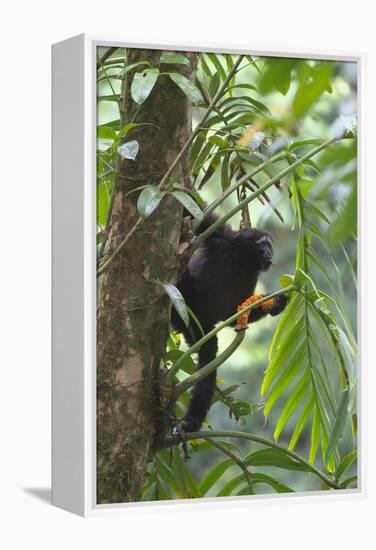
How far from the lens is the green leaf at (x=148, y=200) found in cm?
227

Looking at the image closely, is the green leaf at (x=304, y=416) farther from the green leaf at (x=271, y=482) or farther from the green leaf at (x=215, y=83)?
the green leaf at (x=215, y=83)

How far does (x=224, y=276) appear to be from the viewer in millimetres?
3082

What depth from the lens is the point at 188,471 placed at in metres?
2.75

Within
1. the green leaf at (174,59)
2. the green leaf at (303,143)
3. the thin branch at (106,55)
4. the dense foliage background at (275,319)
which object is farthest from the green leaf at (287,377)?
the thin branch at (106,55)

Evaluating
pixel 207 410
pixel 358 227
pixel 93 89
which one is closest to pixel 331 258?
pixel 358 227

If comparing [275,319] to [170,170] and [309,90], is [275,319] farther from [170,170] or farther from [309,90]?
[309,90]

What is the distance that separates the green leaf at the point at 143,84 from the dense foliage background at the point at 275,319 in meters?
0.20

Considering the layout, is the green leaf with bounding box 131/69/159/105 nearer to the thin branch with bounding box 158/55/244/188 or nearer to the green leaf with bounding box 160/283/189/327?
the thin branch with bounding box 158/55/244/188

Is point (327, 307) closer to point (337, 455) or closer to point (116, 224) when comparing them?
point (337, 455)

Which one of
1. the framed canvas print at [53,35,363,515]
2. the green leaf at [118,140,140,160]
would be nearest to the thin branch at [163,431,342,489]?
the framed canvas print at [53,35,363,515]

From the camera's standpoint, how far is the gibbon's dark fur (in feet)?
9.66

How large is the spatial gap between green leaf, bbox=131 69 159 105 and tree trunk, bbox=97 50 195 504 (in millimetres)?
105

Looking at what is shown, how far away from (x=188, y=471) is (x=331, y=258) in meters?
0.88

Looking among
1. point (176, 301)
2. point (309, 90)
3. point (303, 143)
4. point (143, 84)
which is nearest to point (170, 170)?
point (143, 84)
